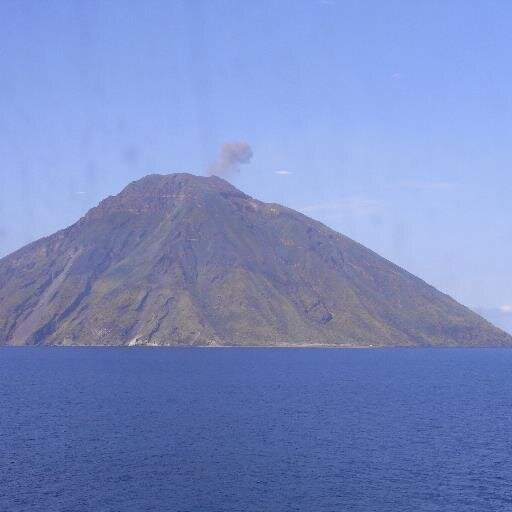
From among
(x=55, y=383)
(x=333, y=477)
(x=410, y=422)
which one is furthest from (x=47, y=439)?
(x=55, y=383)

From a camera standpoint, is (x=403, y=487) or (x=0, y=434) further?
(x=0, y=434)

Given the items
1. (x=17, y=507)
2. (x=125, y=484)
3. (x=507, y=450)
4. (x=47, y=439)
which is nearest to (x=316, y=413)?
(x=507, y=450)

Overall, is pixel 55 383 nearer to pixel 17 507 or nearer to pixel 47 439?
pixel 47 439

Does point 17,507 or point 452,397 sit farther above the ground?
point 452,397

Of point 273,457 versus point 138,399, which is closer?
point 273,457

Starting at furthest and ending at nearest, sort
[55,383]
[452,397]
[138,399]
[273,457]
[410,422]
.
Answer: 1. [55,383]
2. [452,397]
3. [138,399]
4. [410,422]
5. [273,457]

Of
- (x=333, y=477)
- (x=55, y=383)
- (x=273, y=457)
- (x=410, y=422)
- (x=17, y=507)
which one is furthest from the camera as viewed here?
(x=55, y=383)

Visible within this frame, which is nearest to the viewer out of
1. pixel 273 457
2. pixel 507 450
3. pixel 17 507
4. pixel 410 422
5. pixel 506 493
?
pixel 17 507

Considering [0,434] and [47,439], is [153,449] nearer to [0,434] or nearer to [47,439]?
[47,439]

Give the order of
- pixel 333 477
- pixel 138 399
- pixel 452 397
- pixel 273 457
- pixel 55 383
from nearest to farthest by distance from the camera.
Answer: pixel 333 477
pixel 273 457
pixel 138 399
pixel 452 397
pixel 55 383
